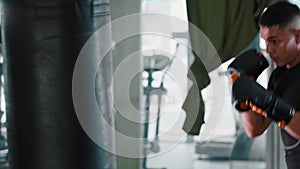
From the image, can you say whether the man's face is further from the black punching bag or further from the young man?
the black punching bag

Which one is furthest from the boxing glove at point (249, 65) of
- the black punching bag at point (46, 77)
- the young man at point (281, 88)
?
the black punching bag at point (46, 77)

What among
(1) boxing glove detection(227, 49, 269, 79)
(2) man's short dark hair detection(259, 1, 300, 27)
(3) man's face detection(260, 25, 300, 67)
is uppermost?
(2) man's short dark hair detection(259, 1, 300, 27)

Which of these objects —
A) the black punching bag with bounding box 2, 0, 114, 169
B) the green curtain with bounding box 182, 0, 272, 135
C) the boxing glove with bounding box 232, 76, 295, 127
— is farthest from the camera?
the green curtain with bounding box 182, 0, 272, 135

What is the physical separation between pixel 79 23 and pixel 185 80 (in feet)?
2.89

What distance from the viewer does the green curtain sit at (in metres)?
2.72

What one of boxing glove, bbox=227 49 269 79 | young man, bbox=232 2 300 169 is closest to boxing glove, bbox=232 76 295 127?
young man, bbox=232 2 300 169

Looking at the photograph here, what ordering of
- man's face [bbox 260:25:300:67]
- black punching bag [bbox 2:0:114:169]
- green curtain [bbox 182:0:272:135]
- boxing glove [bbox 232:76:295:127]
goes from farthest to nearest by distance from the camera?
green curtain [bbox 182:0:272:135] < black punching bag [bbox 2:0:114:169] < man's face [bbox 260:25:300:67] < boxing glove [bbox 232:76:295:127]

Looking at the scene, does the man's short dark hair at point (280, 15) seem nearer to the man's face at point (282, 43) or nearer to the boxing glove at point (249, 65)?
the man's face at point (282, 43)

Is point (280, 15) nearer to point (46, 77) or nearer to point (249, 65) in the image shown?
point (249, 65)

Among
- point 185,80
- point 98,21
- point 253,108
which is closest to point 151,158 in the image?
point 185,80

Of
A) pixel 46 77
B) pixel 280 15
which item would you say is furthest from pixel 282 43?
pixel 46 77

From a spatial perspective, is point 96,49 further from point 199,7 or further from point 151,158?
point 151,158

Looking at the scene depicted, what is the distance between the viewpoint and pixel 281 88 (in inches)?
82.0

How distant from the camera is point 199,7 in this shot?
9.12 feet
